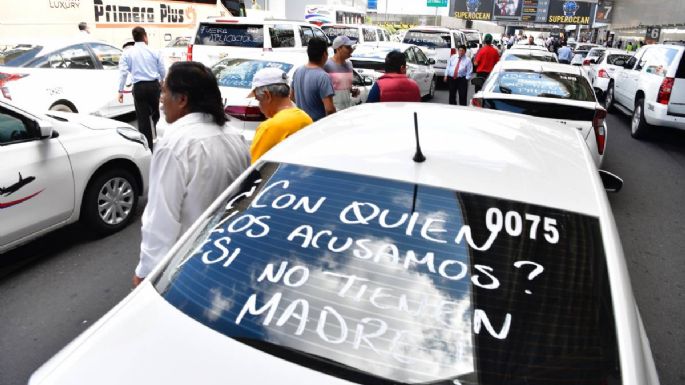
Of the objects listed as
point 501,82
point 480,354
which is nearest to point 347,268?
point 480,354

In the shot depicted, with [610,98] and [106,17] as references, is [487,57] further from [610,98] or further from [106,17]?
[106,17]

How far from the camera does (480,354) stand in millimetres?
1499

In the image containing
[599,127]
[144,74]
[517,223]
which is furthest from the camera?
[144,74]

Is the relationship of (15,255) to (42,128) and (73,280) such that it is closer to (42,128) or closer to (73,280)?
(73,280)

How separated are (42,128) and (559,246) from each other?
4023mm

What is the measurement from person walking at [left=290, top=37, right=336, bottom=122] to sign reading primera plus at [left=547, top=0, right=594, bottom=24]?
57.2m

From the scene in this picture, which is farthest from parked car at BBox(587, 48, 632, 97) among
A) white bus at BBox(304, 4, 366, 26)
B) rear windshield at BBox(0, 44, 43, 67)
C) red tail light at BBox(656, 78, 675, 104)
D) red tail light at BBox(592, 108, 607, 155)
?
white bus at BBox(304, 4, 366, 26)

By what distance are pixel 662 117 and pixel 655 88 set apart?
0.60 meters

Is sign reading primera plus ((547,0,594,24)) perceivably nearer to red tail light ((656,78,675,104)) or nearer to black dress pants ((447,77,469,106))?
black dress pants ((447,77,469,106))

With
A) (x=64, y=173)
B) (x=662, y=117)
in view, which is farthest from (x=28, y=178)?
(x=662, y=117)

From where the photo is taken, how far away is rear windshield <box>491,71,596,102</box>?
21.1 ft

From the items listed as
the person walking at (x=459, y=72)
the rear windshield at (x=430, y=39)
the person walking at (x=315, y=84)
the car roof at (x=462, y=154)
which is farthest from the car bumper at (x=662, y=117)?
the rear windshield at (x=430, y=39)

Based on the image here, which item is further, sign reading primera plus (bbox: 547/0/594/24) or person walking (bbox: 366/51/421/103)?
sign reading primera plus (bbox: 547/0/594/24)

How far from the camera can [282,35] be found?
37.2 feet
